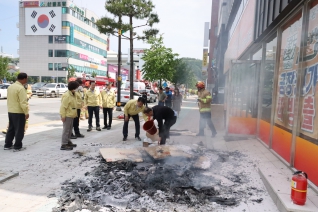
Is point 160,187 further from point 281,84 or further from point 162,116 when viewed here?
point 281,84

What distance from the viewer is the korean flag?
56750 mm

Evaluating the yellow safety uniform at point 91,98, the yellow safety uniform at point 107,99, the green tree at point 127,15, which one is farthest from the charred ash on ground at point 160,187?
the green tree at point 127,15

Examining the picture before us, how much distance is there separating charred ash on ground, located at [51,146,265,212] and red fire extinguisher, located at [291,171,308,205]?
1.99ft

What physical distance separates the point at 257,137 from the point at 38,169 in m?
5.93

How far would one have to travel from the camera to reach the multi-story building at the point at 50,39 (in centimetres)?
5675

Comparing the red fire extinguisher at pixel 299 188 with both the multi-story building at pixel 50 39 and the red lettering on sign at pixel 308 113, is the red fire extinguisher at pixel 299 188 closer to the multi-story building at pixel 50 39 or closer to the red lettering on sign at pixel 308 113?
the red lettering on sign at pixel 308 113

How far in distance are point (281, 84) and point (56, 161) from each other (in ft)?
17.2

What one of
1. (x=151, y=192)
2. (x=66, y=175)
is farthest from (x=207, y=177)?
(x=66, y=175)

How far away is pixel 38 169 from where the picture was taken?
4.70 metres

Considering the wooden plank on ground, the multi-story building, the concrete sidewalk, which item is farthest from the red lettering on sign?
the multi-story building

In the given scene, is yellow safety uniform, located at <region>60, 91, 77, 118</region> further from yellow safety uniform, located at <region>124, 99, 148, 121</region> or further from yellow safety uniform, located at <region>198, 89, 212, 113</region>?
yellow safety uniform, located at <region>198, 89, 212, 113</region>

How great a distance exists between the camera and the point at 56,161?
17.1 ft

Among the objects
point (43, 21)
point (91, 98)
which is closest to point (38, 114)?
point (91, 98)

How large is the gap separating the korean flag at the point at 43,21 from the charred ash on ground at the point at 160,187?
58913 mm
